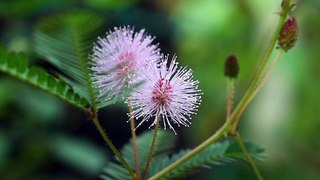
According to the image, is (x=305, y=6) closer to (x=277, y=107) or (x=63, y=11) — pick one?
(x=277, y=107)

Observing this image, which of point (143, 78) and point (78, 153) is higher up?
point (143, 78)

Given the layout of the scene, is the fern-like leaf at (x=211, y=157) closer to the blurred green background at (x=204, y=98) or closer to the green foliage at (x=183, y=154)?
the green foliage at (x=183, y=154)

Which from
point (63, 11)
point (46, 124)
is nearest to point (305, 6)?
point (46, 124)

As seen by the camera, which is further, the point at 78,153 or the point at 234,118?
the point at 78,153

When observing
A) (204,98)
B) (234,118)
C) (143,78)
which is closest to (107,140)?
(143,78)

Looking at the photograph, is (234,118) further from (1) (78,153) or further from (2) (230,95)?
(1) (78,153)

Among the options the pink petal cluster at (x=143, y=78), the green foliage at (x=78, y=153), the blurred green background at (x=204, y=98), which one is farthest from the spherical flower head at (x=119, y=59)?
the green foliage at (x=78, y=153)

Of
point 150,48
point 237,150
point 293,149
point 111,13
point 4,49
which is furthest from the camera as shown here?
point 293,149
